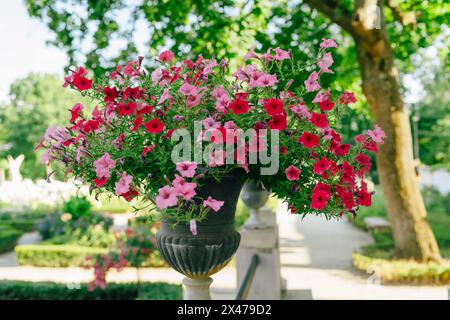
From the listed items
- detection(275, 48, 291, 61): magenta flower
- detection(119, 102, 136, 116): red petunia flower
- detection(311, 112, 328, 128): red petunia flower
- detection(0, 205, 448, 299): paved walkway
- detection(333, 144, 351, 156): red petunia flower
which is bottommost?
detection(0, 205, 448, 299): paved walkway

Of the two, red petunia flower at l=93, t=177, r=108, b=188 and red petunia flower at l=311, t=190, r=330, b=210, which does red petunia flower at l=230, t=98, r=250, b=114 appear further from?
red petunia flower at l=93, t=177, r=108, b=188

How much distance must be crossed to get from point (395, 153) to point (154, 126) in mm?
7806

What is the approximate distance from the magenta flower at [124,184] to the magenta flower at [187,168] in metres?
0.20

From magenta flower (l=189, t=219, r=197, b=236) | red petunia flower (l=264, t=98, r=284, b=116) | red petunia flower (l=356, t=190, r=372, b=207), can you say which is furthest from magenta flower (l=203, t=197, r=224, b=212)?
red petunia flower (l=356, t=190, r=372, b=207)

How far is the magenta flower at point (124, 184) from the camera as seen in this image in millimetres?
1797

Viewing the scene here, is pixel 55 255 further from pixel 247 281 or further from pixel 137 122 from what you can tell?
pixel 137 122

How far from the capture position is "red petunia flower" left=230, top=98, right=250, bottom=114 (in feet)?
6.07

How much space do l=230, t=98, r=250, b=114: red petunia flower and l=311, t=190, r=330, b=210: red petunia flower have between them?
42 cm

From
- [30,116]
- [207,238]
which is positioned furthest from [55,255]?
[30,116]

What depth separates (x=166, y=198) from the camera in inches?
69.6

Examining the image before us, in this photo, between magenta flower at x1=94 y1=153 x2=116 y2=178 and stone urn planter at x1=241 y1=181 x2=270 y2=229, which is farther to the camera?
stone urn planter at x1=241 y1=181 x2=270 y2=229

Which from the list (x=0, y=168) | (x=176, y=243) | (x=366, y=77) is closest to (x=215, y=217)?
(x=176, y=243)

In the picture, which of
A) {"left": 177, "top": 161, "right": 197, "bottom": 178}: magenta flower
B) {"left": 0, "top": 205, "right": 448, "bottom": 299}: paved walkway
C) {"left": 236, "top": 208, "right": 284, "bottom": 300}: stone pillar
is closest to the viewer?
{"left": 177, "top": 161, "right": 197, "bottom": 178}: magenta flower
